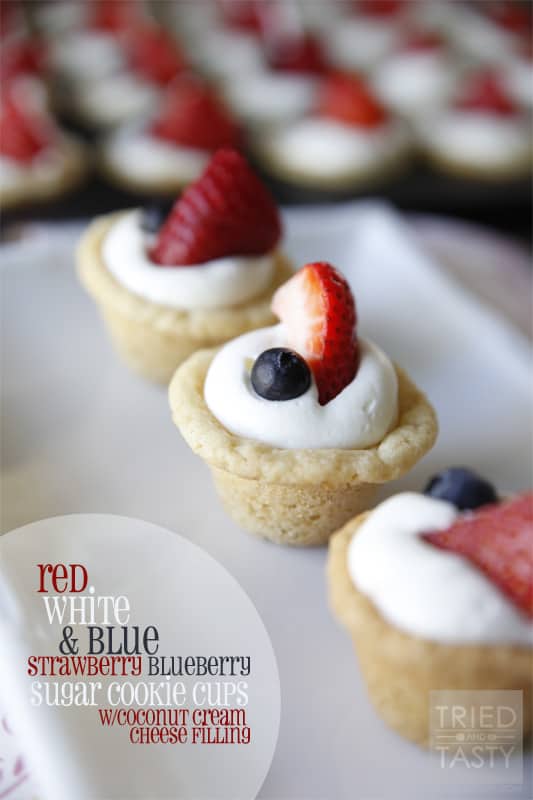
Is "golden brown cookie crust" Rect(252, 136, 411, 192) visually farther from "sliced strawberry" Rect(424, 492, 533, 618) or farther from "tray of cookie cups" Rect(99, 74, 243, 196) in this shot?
"sliced strawberry" Rect(424, 492, 533, 618)

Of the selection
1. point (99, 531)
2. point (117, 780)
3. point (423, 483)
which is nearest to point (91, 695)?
point (117, 780)

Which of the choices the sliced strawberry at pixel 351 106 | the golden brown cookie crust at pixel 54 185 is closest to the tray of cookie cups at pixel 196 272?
the golden brown cookie crust at pixel 54 185

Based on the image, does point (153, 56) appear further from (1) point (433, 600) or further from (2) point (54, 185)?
(1) point (433, 600)

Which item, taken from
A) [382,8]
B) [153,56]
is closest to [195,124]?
[153,56]

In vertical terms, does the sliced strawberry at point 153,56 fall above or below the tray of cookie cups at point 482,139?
above

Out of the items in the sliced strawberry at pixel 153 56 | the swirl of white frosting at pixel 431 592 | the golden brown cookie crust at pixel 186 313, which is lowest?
the sliced strawberry at pixel 153 56

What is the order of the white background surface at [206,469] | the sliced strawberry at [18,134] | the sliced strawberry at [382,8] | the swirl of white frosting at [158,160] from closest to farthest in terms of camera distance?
the white background surface at [206,469] → the sliced strawberry at [18,134] → the swirl of white frosting at [158,160] → the sliced strawberry at [382,8]

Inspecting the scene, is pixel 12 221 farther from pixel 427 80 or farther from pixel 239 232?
pixel 427 80

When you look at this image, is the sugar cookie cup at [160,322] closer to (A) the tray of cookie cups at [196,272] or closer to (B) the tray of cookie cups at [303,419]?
(A) the tray of cookie cups at [196,272]
